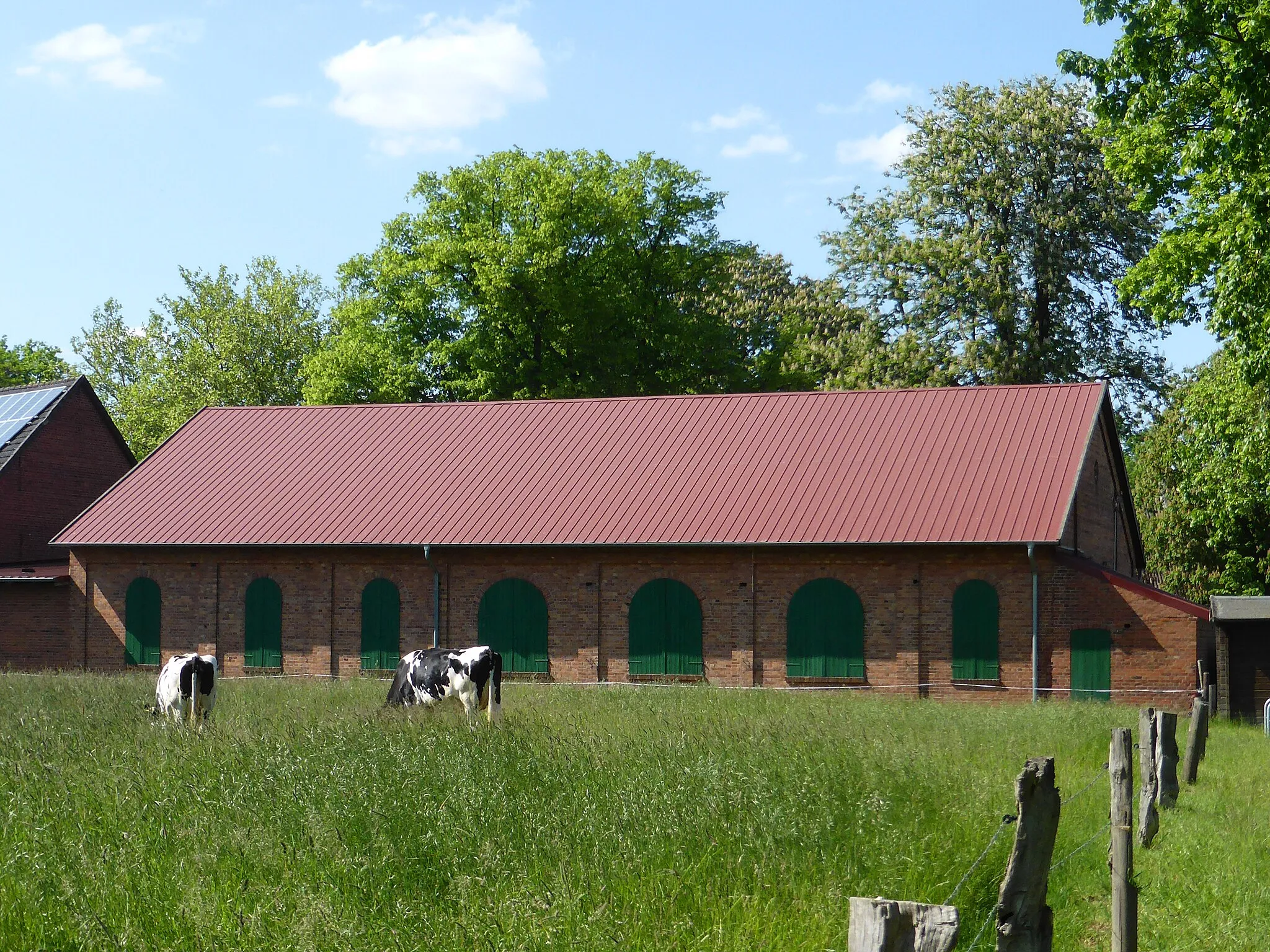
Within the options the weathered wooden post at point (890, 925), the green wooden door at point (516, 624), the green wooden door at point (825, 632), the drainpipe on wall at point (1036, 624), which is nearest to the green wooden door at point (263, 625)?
the green wooden door at point (516, 624)

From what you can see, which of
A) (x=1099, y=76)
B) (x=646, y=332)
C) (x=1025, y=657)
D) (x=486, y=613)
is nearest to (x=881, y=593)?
(x=1025, y=657)

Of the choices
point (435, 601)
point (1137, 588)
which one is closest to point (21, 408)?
point (435, 601)

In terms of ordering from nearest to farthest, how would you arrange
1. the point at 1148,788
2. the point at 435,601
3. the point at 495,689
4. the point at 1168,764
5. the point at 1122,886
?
the point at 1122,886 → the point at 1148,788 → the point at 1168,764 → the point at 495,689 → the point at 435,601

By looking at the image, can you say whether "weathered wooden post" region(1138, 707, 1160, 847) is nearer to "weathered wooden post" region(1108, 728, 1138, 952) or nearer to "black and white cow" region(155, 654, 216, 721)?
"weathered wooden post" region(1108, 728, 1138, 952)

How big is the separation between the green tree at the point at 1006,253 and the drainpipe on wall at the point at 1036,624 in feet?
58.3

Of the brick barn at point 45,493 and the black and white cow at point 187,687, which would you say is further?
the brick barn at point 45,493

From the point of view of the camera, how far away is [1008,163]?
4400 cm

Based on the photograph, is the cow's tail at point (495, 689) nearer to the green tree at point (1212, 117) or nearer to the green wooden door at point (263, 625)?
the green tree at point (1212, 117)

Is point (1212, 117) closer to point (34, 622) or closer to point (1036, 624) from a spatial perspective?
point (1036, 624)

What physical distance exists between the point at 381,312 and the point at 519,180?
6.84 meters

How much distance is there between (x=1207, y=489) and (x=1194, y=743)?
1998cm

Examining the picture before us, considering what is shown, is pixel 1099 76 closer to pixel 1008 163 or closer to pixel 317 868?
pixel 317 868

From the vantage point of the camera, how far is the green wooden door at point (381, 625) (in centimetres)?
3119

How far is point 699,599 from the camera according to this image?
2936 centimetres
